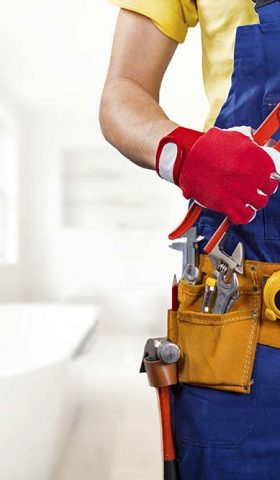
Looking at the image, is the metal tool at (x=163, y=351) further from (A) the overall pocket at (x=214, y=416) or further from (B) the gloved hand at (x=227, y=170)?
(B) the gloved hand at (x=227, y=170)

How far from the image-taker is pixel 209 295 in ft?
2.53

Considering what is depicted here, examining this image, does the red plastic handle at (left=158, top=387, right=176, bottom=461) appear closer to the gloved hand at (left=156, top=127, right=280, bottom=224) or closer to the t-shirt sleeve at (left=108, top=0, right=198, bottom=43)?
the gloved hand at (left=156, top=127, right=280, bottom=224)

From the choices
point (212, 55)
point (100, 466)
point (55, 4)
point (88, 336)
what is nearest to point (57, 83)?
point (55, 4)

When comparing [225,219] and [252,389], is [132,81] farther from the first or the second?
[252,389]

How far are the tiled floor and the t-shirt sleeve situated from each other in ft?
6.41

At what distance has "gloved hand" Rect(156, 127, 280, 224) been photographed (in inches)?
24.1

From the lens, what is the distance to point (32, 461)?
2080 millimetres

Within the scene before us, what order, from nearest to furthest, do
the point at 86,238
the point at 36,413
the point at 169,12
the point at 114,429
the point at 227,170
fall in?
the point at 227,170 → the point at 169,12 → the point at 36,413 → the point at 114,429 → the point at 86,238

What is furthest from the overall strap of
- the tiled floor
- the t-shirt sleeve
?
the tiled floor

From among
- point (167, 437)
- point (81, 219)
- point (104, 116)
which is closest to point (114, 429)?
point (167, 437)

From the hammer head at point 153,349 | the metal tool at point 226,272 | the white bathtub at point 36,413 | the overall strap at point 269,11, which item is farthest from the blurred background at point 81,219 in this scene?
the overall strap at point 269,11

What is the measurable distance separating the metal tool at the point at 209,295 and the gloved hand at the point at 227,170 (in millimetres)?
134

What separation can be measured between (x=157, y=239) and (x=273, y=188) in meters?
4.85

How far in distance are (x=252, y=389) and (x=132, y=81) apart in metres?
0.45
